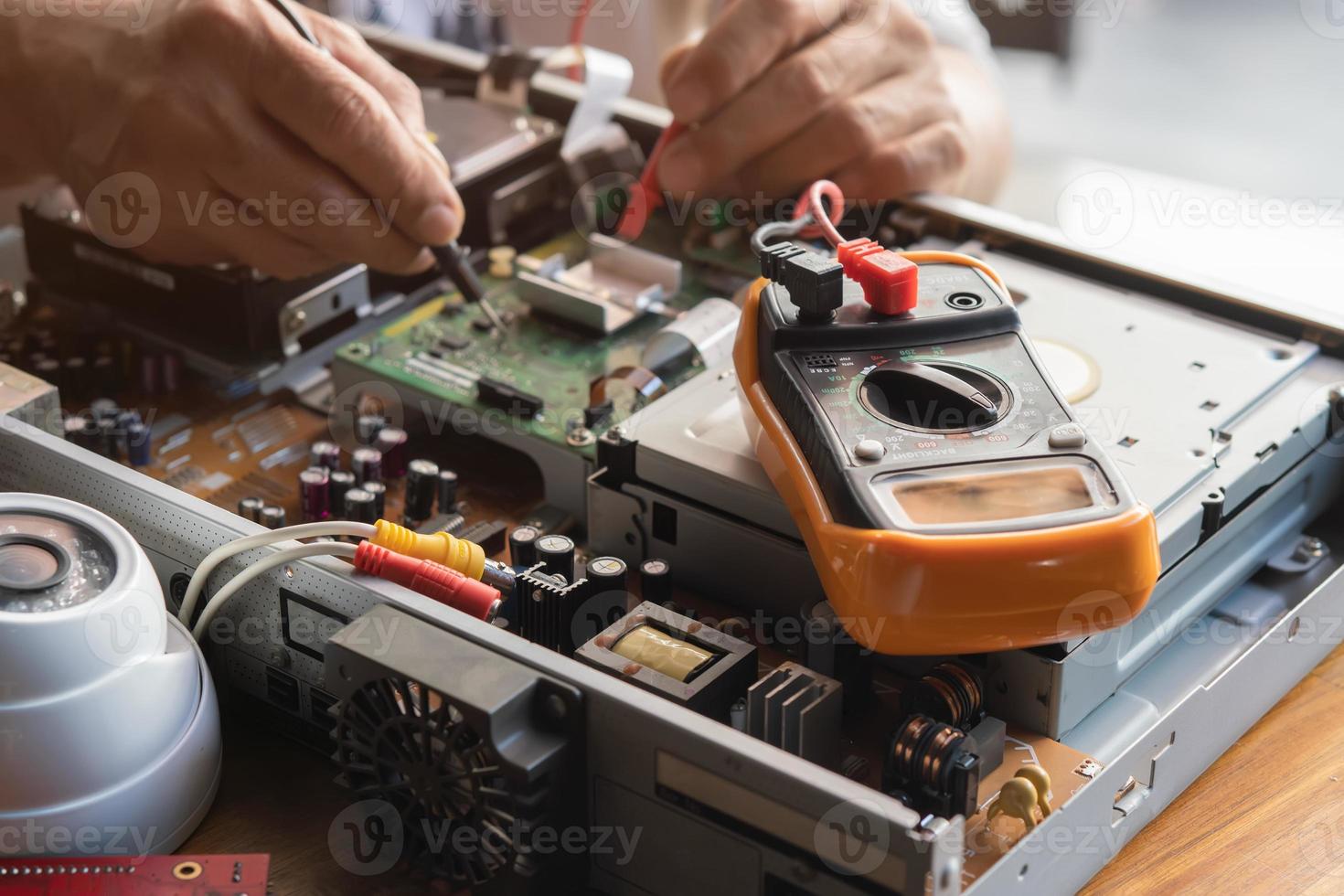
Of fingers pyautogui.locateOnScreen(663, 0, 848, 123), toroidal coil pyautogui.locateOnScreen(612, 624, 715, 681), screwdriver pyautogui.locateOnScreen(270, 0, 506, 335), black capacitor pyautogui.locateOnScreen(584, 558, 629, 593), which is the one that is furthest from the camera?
fingers pyautogui.locateOnScreen(663, 0, 848, 123)

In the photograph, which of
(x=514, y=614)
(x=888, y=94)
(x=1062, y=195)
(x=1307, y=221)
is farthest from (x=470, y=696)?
(x=1062, y=195)

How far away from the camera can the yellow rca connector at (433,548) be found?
1.29 metres

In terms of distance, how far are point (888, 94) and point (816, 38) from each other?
129 mm

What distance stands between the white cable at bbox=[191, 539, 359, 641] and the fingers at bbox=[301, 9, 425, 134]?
761 millimetres

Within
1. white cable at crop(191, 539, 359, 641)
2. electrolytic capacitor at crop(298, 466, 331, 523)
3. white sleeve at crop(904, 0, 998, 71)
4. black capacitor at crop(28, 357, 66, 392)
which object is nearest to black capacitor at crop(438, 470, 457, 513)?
electrolytic capacitor at crop(298, 466, 331, 523)

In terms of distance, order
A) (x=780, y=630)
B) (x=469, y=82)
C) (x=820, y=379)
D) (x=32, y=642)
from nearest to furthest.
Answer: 1. (x=32, y=642)
2. (x=820, y=379)
3. (x=780, y=630)
4. (x=469, y=82)

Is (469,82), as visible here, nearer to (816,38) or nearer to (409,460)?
(816,38)

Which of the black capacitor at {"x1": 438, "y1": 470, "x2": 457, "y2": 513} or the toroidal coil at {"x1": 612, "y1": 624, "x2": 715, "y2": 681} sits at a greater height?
the toroidal coil at {"x1": 612, "y1": 624, "x2": 715, "y2": 681}

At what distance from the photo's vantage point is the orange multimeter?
111cm

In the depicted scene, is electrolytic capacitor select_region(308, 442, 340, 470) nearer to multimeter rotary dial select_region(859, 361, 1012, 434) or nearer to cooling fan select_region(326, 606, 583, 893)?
cooling fan select_region(326, 606, 583, 893)

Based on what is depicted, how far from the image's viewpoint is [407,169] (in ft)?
5.70

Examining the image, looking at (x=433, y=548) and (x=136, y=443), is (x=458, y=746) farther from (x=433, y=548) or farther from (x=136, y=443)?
(x=136, y=443)

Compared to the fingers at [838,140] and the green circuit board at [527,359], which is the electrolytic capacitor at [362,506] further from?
the fingers at [838,140]

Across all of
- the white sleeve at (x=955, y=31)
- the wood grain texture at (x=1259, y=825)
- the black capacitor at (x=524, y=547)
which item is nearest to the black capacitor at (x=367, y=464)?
the black capacitor at (x=524, y=547)
